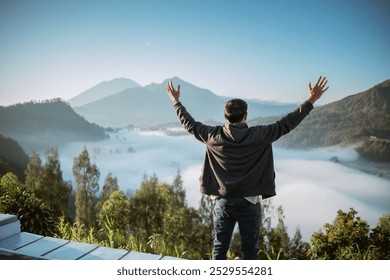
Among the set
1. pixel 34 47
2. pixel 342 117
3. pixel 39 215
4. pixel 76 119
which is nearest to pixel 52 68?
pixel 34 47

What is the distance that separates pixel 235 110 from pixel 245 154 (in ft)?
0.78

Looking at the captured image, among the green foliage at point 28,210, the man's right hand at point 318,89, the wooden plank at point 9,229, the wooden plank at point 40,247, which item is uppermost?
the man's right hand at point 318,89

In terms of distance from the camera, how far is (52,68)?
7.31 m

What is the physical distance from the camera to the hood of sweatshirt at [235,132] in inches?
67.1

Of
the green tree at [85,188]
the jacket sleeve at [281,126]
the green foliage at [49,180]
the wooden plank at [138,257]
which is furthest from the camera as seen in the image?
the green tree at [85,188]

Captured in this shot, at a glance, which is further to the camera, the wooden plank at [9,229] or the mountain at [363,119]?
the mountain at [363,119]

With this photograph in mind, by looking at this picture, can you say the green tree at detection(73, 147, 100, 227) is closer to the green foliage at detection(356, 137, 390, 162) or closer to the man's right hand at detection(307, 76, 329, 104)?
the green foliage at detection(356, 137, 390, 162)

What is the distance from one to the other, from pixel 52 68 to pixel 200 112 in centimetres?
1588

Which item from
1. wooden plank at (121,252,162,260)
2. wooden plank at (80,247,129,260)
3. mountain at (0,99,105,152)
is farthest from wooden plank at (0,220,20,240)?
mountain at (0,99,105,152)

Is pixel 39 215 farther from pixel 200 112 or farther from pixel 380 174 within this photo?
pixel 200 112

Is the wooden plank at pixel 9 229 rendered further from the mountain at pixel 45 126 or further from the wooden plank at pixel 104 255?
the mountain at pixel 45 126

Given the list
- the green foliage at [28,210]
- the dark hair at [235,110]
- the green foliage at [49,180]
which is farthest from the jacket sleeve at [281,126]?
the green foliage at [49,180]

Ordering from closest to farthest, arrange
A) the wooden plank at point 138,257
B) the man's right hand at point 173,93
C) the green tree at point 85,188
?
the wooden plank at point 138,257
the man's right hand at point 173,93
the green tree at point 85,188

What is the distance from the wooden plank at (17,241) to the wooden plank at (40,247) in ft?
0.13
